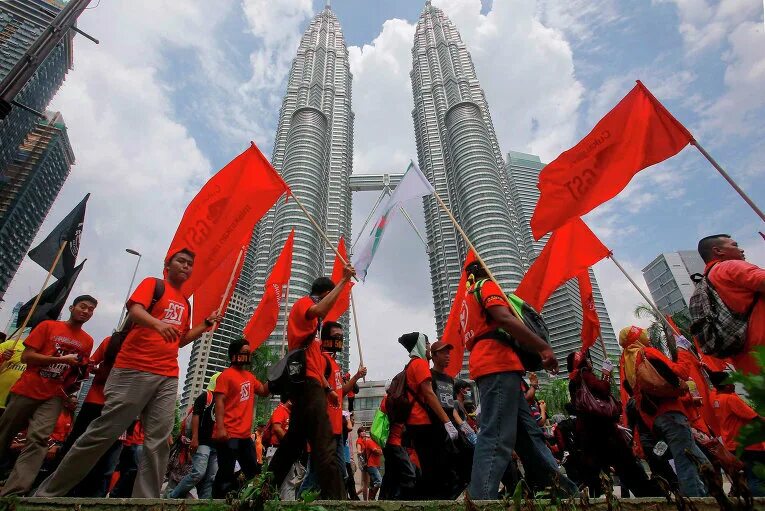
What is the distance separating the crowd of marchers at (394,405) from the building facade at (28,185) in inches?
2185

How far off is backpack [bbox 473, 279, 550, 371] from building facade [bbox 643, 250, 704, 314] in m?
92.4

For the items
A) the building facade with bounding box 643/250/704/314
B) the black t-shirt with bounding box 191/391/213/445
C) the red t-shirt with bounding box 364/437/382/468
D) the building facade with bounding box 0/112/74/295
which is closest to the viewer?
the black t-shirt with bounding box 191/391/213/445

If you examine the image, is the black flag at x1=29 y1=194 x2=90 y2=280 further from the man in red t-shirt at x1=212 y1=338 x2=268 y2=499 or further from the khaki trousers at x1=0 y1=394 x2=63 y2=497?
the man in red t-shirt at x1=212 y1=338 x2=268 y2=499

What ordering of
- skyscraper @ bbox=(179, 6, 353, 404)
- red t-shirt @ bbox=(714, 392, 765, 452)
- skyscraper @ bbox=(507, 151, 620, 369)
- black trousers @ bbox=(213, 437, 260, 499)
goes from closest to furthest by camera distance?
red t-shirt @ bbox=(714, 392, 765, 452) < black trousers @ bbox=(213, 437, 260, 499) < skyscraper @ bbox=(507, 151, 620, 369) < skyscraper @ bbox=(179, 6, 353, 404)

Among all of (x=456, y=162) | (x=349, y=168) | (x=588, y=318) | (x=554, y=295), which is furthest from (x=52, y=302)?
(x=349, y=168)

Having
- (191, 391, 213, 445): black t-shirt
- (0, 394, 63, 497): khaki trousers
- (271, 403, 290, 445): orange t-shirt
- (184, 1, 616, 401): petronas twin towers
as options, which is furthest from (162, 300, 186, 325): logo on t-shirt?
(184, 1, 616, 401): petronas twin towers

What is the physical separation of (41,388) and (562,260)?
6.53 metres

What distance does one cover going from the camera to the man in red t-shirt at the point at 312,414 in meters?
A: 2.86

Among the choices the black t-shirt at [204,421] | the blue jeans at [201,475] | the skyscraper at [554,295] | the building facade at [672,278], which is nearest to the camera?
the blue jeans at [201,475]

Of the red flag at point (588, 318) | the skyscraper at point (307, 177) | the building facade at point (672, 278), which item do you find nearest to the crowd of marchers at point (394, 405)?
the red flag at point (588, 318)

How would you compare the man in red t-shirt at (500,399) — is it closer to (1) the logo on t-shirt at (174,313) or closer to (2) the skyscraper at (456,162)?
(1) the logo on t-shirt at (174,313)

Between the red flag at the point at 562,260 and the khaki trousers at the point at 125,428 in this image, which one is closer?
the khaki trousers at the point at 125,428

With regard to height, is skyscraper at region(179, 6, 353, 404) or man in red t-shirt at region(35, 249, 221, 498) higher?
skyscraper at region(179, 6, 353, 404)

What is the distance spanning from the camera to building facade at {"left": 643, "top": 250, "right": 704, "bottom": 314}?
8069 cm
